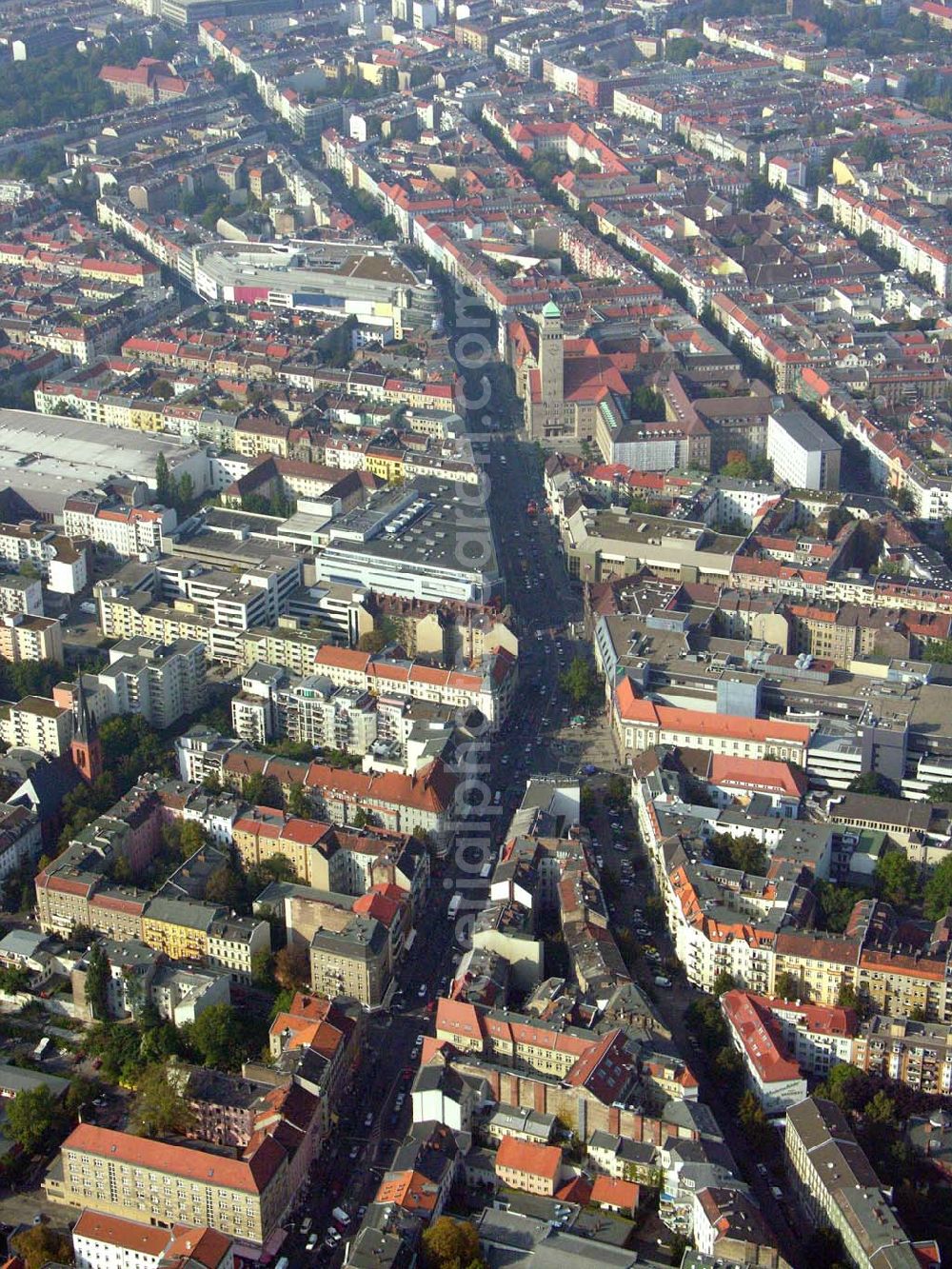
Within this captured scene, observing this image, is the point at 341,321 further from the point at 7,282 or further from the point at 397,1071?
the point at 397,1071

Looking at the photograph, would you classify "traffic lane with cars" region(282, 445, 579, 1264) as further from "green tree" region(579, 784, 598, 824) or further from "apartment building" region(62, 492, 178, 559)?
"apartment building" region(62, 492, 178, 559)

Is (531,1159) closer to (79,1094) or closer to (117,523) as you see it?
(79,1094)

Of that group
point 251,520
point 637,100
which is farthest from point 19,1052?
point 637,100

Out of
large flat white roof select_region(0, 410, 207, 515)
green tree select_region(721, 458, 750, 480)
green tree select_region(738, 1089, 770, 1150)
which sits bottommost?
green tree select_region(738, 1089, 770, 1150)

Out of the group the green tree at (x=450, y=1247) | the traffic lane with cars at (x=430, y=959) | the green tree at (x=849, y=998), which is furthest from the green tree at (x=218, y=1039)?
the green tree at (x=849, y=998)

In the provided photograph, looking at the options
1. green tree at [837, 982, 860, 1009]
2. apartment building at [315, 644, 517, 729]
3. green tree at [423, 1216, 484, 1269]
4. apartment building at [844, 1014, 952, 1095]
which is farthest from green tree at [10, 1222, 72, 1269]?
apartment building at [315, 644, 517, 729]

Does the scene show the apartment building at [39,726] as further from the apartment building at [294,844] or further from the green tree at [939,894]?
the green tree at [939,894]
